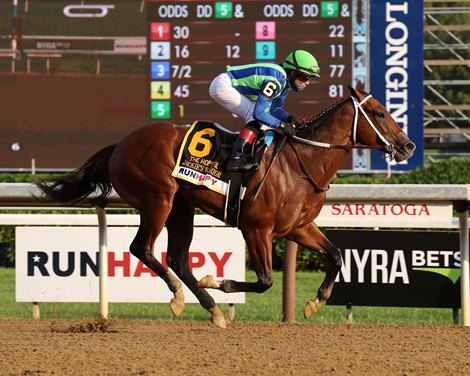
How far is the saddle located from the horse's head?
19.6 inches

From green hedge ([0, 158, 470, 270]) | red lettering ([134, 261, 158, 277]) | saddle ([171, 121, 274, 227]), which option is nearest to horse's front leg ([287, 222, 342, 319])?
saddle ([171, 121, 274, 227])

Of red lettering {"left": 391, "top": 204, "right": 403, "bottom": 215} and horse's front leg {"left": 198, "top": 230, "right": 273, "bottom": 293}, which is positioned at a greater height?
red lettering {"left": 391, "top": 204, "right": 403, "bottom": 215}

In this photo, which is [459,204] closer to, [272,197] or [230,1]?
[272,197]

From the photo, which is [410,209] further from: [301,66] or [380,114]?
[301,66]

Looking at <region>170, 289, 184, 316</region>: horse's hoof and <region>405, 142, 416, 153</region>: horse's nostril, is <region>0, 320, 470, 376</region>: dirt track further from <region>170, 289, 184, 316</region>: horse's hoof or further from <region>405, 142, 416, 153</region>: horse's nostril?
<region>405, 142, 416, 153</region>: horse's nostril

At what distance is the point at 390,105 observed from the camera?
40.7ft

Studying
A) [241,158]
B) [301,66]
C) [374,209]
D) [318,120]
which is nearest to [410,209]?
[374,209]

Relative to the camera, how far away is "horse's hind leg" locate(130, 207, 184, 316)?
6.08m

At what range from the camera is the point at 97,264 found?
6965mm

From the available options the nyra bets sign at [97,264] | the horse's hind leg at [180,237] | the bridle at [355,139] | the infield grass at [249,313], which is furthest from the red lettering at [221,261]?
the bridle at [355,139]

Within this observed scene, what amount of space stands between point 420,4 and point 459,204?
242 inches

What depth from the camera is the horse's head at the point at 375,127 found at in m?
6.11

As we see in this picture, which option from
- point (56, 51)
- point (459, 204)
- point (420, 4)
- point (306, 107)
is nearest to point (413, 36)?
point (420, 4)

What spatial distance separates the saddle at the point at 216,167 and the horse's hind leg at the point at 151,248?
260mm
